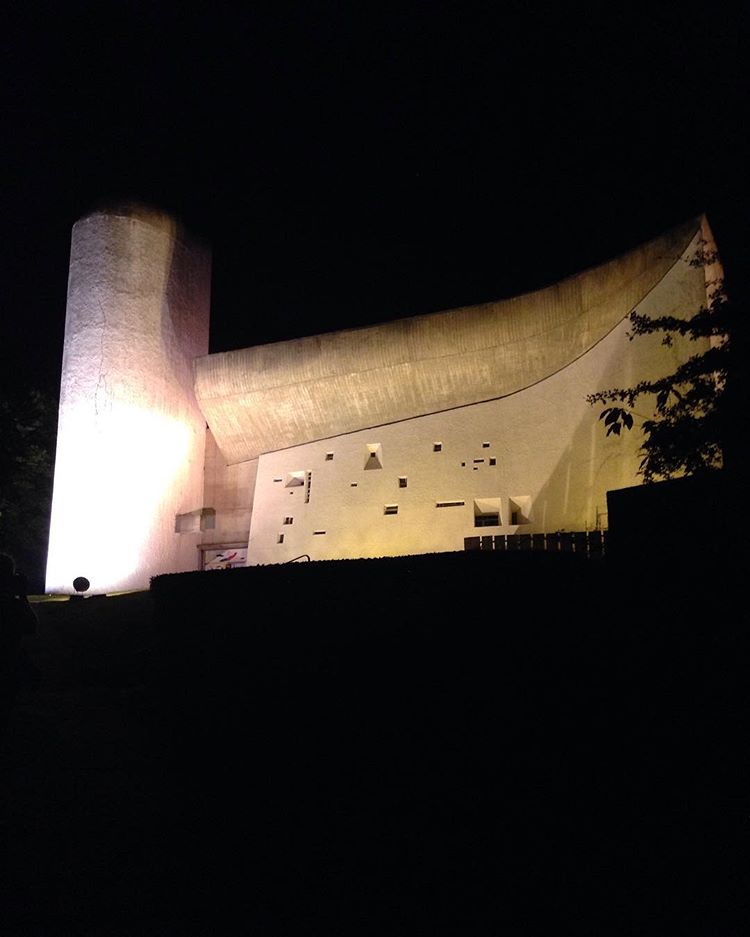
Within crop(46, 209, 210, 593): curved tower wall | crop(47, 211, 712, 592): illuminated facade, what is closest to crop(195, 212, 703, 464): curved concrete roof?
crop(47, 211, 712, 592): illuminated facade

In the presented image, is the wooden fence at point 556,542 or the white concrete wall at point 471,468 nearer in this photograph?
the wooden fence at point 556,542

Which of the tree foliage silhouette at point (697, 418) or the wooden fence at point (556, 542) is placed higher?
the tree foliage silhouette at point (697, 418)

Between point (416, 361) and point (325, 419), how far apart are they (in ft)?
8.48

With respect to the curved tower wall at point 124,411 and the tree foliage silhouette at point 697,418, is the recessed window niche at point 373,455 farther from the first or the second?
the tree foliage silhouette at point 697,418

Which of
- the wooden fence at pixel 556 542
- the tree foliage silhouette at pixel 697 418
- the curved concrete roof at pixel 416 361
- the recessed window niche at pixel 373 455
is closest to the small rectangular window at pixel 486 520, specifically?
the wooden fence at pixel 556 542

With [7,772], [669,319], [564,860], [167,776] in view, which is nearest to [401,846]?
[564,860]

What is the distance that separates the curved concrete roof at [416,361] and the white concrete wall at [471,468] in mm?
280

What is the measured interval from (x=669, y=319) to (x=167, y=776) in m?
7.85

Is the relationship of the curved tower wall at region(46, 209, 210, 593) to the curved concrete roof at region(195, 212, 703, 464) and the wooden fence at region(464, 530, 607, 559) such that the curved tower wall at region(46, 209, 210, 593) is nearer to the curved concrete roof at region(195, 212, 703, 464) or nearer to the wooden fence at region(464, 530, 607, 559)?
the curved concrete roof at region(195, 212, 703, 464)

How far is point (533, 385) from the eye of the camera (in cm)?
1395

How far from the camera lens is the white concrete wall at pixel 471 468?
11883 millimetres

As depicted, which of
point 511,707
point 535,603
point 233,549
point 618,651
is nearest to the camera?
point 511,707

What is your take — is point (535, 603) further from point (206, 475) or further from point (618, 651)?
point (206, 475)

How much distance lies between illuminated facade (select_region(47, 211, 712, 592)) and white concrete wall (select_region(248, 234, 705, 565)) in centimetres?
3
